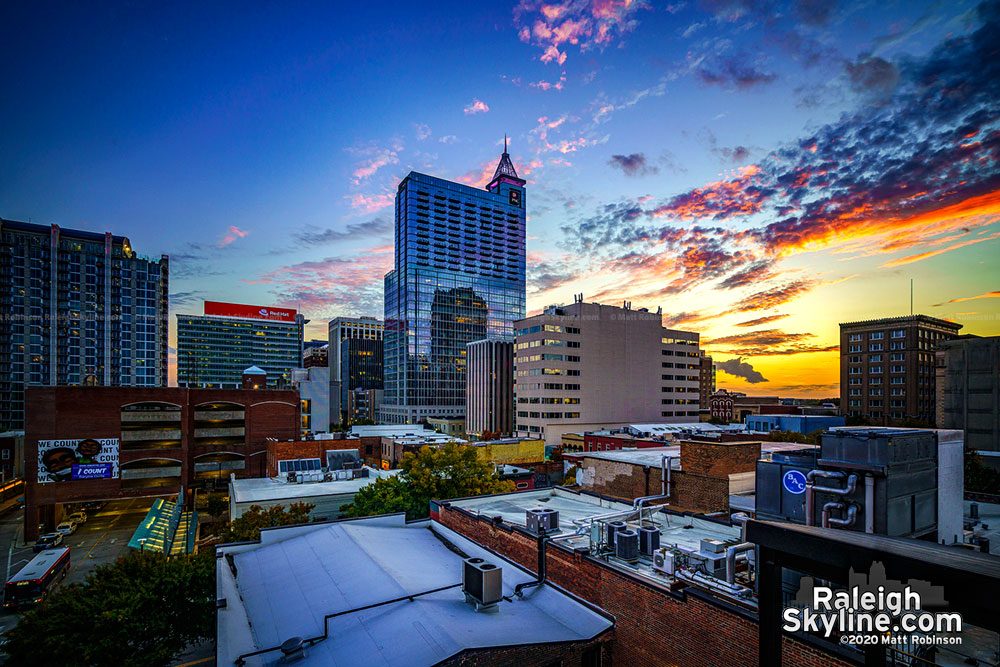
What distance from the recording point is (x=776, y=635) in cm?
690

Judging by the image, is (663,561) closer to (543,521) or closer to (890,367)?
(543,521)

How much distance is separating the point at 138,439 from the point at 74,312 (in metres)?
85.7

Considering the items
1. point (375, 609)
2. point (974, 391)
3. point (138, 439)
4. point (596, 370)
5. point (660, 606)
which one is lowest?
point (138, 439)

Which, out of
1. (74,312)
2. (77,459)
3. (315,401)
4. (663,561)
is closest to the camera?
(663,561)

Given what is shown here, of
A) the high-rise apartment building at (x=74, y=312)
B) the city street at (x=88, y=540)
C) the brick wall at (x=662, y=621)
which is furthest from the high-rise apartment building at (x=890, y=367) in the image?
the high-rise apartment building at (x=74, y=312)

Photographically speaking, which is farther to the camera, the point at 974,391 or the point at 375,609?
the point at 974,391

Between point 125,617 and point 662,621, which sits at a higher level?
point 662,621

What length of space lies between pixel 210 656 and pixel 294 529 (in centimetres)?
913

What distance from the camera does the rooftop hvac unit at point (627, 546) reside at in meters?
17.1

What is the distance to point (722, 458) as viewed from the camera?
27.1 m

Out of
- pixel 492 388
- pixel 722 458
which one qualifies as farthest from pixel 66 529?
pixel 492 388

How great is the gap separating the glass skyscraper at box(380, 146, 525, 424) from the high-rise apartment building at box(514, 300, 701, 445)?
56887 mm

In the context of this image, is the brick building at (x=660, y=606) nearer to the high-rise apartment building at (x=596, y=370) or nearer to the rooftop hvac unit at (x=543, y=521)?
the rooftop hvac unit at (x=543, y=521)

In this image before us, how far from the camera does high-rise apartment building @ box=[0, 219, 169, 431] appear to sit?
10794 centimetres
